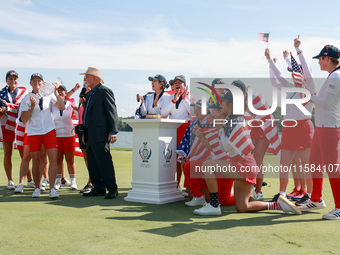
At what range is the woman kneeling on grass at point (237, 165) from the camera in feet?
14.7

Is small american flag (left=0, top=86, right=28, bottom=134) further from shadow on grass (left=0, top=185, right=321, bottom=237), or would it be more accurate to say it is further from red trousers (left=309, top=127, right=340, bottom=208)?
red trousers (left=309, top=127, right=340, bottom=208)

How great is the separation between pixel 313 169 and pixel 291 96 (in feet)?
4.50

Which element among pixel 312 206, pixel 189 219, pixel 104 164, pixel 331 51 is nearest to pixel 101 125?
pixel 104 164

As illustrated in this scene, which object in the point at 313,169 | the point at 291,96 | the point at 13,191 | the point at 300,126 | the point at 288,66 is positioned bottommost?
the point at 13,191

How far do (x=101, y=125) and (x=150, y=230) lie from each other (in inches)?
102

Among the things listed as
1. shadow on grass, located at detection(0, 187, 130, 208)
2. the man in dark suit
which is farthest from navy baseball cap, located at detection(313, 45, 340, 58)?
shadow on grass, located at detection(0, 187, 130, 208)

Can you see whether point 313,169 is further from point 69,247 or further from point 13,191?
point 13,191

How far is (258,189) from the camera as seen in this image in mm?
5953

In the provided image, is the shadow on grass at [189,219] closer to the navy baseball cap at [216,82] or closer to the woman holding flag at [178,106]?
the woman holding flag at [178,106]

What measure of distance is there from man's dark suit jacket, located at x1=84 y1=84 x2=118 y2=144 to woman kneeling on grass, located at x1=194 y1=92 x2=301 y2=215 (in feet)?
6.39

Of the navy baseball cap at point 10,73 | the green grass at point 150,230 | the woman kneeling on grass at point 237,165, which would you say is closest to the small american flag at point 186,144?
the green grass at point 150,230

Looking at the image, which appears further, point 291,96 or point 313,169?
point 291,96

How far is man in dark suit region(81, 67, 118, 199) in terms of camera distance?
5953 millimetres

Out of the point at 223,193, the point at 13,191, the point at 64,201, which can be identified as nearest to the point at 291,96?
the point at 223,193
